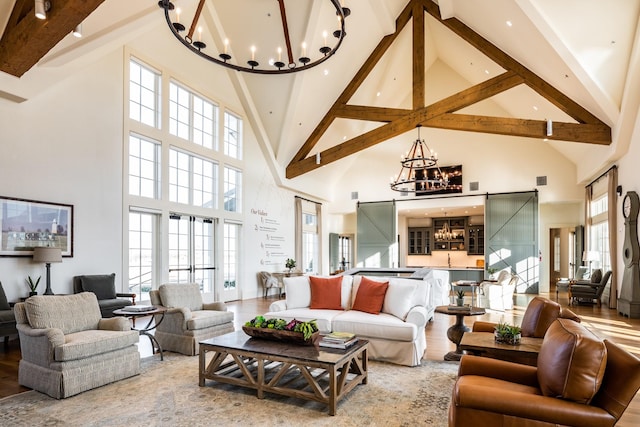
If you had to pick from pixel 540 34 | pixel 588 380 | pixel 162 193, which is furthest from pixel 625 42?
pixel 162 193

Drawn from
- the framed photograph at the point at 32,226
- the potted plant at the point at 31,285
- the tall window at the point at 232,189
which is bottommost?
the potted plant at the point at 31,285

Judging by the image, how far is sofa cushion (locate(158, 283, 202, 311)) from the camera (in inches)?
200

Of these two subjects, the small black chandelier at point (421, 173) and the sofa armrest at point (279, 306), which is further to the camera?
the small black chandelier at point (421, 173)

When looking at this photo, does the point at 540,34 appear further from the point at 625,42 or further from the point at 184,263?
the point at 184,263

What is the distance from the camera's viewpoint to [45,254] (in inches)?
223

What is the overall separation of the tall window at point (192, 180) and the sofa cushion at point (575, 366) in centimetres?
770

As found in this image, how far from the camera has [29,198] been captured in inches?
230

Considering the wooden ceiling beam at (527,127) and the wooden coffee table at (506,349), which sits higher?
the wooden ceiling beam at (527,127)

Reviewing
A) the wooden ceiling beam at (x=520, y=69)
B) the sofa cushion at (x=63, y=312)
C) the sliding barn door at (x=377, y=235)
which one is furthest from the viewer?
the sliding barn door at (x=377, y=235)

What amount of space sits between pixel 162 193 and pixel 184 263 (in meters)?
1.65

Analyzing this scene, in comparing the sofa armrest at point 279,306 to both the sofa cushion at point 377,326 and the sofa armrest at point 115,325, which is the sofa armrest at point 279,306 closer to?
the sofa cushion at point 377,326

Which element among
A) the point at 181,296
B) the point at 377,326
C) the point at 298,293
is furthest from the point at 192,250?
the point at 377,326

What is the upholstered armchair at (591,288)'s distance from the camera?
8953mm

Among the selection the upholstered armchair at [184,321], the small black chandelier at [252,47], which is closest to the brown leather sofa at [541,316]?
the small black chandelier at [252,47]
